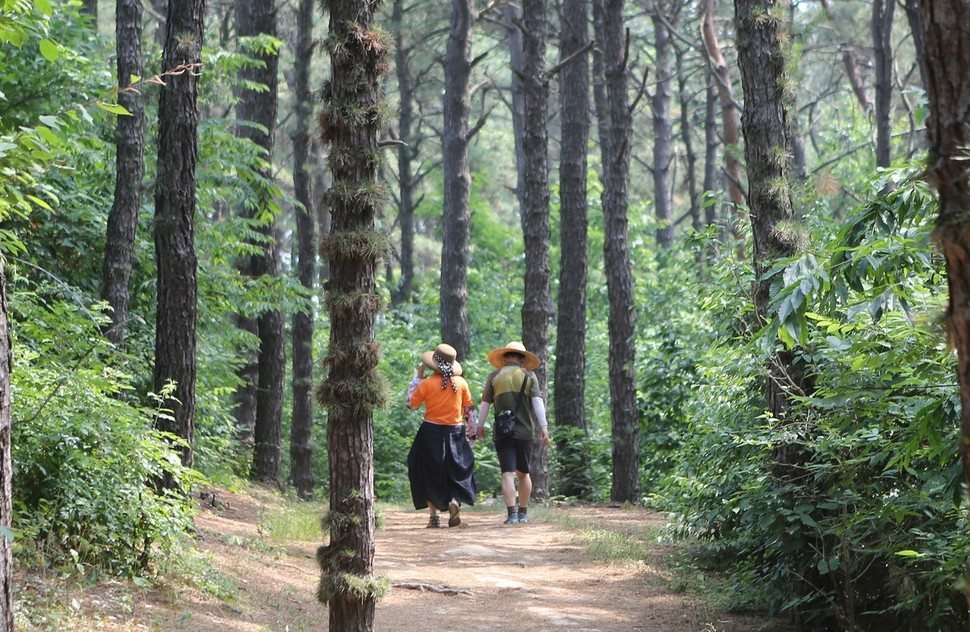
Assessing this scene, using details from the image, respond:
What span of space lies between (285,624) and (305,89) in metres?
11.0

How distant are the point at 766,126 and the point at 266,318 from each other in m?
9.82

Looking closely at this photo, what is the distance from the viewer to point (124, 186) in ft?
33.7

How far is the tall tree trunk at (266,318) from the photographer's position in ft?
51.5

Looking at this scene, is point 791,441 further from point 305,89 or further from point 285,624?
point 305,89

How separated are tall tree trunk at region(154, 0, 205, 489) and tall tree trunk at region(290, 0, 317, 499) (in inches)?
258

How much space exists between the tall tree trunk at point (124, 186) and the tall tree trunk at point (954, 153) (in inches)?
343

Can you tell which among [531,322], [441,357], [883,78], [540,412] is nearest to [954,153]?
[441,357]

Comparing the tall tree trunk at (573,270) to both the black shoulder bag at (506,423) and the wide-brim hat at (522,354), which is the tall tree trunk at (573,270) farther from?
the black shoulder bag at (506,423)

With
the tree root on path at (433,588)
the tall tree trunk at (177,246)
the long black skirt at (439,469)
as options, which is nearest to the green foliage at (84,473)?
the tall tree trunk at (177,246)

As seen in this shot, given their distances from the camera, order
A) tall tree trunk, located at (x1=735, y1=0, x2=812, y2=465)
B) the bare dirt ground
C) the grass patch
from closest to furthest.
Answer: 1. the bare dirt ground
2. tall tree trunk, located at (x1=735, y1=0, x2=812, y2=465)
3. the grass patch

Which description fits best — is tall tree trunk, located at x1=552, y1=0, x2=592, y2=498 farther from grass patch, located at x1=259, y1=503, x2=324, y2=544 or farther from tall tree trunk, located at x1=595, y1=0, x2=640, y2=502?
grass patch, located at x1=259, y1=503, x2=324, y2=544

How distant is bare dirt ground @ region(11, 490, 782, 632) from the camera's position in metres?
6.63

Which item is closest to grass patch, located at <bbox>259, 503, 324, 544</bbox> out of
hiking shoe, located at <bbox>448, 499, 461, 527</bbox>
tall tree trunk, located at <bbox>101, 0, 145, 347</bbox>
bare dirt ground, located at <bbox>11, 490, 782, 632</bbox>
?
bare dirt ground, located at <bbox>11, 490, 782, 632</bbox>

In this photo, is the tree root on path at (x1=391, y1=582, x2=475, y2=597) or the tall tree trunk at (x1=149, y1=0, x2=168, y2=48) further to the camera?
the tall tree trunk at (x1=149, y1=0, x2=168, y2=48)
